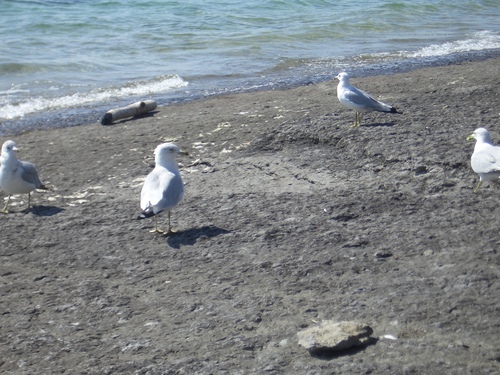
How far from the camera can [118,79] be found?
13453 mm

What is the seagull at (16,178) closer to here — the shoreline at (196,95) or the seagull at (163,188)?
the seagull at (163,188)

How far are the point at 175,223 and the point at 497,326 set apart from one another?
2.64 meters

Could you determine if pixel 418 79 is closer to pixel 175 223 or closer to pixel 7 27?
pixel 175 223

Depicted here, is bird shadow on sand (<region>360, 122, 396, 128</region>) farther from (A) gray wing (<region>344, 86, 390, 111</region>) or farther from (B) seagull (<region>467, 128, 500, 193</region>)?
(B) seagull (<region>467, 128, 500, 193</region>)

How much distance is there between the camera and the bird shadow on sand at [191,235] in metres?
5.68

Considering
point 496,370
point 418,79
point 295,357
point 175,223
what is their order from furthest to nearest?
point 418,79, point 175,223, point 295,357, point 496,370

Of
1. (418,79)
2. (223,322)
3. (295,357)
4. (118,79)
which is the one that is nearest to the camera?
(295,357)

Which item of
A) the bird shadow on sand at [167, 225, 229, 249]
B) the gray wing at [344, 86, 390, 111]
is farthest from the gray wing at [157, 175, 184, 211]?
the gray wing at [344, 86, 390, 111]

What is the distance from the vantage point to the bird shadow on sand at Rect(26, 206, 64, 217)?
21.2 feet

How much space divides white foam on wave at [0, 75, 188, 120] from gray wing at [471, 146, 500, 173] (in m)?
6.82

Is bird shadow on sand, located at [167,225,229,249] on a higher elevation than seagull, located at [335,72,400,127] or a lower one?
lower

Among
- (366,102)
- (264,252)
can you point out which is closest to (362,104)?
(366,102)

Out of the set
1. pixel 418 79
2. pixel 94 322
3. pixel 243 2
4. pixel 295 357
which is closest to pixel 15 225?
pixel 94 322

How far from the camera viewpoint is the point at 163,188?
5910 millimetres
